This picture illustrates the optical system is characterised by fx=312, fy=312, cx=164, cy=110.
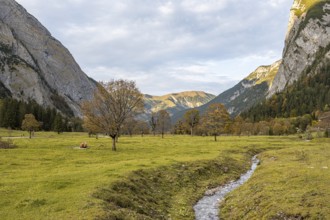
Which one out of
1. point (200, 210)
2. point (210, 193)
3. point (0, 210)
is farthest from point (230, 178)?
point (0, 210)

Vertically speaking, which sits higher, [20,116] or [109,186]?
[20,116]

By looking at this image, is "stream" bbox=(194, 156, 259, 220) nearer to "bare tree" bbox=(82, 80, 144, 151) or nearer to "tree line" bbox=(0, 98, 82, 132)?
"bare tree" bbox=(82, 80, 144, 151)

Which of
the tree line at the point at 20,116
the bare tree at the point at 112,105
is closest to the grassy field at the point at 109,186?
the bare tree at the point at 112,105

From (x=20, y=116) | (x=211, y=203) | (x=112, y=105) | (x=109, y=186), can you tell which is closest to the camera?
(x=109, y=186)

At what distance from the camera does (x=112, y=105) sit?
7056cm

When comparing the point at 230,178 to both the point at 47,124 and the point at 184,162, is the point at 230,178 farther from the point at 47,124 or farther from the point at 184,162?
the point at 47,124

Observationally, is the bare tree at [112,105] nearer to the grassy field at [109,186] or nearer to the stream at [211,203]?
the grassy field at [109,186]

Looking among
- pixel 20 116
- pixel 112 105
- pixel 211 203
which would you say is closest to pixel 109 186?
pixel 211 203

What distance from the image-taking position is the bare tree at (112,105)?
229 ft

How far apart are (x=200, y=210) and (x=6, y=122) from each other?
6449 inches

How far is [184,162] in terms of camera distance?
49469mm

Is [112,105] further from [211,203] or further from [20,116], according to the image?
[20,116]

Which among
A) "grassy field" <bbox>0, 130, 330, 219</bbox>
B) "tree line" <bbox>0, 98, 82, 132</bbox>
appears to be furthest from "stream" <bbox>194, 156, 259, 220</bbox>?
"tree line" <bbox>0, 98, 82, 132</bbox>

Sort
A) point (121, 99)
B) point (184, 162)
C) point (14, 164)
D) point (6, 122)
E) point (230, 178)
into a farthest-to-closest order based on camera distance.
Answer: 1. point (6, 122)
2. point (121, 99)
3. point (184, 162)
4. point (230, 178)
5. point (14, 164)
